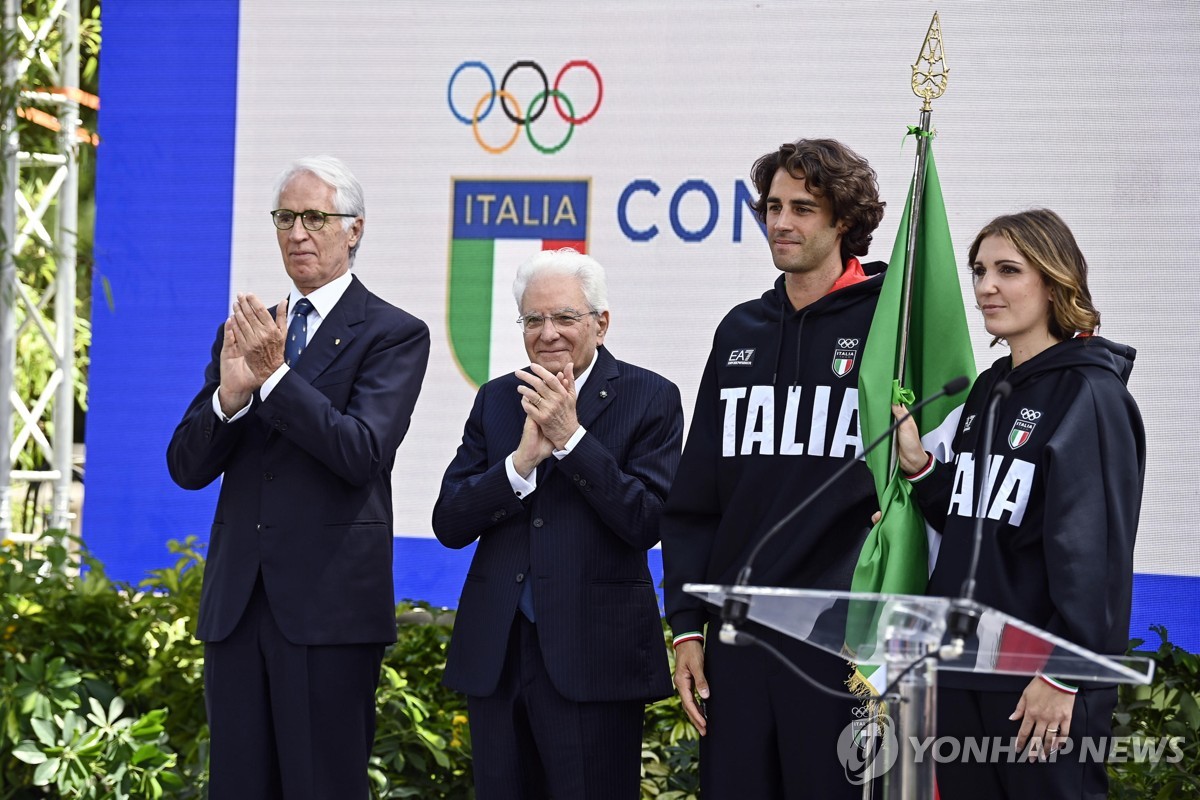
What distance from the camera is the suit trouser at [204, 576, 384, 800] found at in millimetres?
3188

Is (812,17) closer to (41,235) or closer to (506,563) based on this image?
(506,563)

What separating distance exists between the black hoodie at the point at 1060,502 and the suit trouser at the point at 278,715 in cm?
135

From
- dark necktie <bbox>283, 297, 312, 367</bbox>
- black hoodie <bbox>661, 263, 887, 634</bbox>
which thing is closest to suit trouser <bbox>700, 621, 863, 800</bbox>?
black hoodie <bbox>661, 263, 887, 634</bbox>

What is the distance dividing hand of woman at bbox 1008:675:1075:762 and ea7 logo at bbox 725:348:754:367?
0.87 m

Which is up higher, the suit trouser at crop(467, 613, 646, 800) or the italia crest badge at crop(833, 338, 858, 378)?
the italia crest badge at crop(833, 338, 858, 378)

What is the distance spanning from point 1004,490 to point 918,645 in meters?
0.75

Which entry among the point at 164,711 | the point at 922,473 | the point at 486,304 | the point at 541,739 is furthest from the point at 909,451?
the point at 164,711

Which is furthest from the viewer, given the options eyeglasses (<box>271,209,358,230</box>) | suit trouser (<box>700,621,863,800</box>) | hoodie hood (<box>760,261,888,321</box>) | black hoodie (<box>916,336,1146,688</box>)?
eyeglasses (<box>271,209,358,230</box>)

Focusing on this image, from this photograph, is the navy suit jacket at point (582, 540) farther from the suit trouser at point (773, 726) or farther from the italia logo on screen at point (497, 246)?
the italia logo on screen at point (497, 246)

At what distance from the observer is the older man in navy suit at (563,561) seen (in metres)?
3.06

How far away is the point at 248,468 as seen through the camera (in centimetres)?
330

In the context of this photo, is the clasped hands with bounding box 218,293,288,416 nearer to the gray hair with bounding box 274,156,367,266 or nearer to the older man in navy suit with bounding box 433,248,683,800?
the gray hair with bounding box 274,156,367,266

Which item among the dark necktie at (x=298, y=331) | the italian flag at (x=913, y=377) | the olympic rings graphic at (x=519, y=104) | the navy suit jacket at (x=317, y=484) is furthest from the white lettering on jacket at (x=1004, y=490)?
the olympic rings graphic at (x=519, y=104)

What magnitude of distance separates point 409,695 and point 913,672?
8.11 ft
